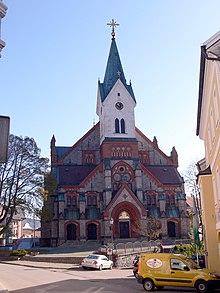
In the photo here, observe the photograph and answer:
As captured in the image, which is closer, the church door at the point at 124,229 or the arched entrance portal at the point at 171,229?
the church door at the point at 124,229

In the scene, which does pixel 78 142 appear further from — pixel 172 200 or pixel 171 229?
pixel 171 229

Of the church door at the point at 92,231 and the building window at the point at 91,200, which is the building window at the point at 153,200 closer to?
the building window at the point at 91,200

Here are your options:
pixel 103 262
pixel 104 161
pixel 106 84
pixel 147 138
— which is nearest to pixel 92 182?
pixel 104 161

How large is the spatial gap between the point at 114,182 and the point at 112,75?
58.6ft

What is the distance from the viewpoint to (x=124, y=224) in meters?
52.3

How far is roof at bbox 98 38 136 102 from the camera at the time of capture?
59.3 metres

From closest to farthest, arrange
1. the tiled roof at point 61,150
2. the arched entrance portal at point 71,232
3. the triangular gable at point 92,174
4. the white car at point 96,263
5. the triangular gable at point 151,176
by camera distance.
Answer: the white car at point 96,263
the arched entrance portal at point 71,232
the triangular gable at point 92,174
the triangular gable at point 151,176
the tiled roof at point 61,150

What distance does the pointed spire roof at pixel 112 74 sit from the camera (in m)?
59.3

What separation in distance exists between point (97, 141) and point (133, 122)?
6.64m

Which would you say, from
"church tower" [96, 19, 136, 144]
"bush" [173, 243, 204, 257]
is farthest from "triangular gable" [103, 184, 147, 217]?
"bush" [173, 243, 204, 257]

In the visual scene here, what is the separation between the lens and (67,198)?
2099 inches

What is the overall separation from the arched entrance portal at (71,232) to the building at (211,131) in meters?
31.9

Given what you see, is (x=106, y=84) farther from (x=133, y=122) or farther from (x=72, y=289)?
→ (x=72, y=289)

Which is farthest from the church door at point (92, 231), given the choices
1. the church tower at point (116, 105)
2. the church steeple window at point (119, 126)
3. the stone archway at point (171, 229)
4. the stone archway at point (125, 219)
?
the church steeple window at point (119, 126)
